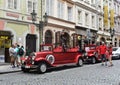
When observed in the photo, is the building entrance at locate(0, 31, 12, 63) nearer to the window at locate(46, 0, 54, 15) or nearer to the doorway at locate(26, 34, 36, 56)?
the doorway at locate(26, 34, 36, 56)

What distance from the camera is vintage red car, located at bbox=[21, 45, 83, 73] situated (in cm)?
1772

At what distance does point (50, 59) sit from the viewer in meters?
18.6

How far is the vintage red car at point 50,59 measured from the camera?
17.7 metres

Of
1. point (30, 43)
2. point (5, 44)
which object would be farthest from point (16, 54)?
point (30, 43)

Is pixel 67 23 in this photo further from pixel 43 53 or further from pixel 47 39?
pixel 43 53

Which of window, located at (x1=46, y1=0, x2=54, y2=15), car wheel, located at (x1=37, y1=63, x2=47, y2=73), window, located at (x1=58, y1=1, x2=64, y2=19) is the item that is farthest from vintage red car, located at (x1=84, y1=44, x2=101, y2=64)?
window, located at (x1=58, y1=1, x2=64, y2=19)

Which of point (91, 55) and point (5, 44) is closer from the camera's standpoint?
point (5, 44)

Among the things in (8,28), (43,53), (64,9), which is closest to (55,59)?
(43,53)

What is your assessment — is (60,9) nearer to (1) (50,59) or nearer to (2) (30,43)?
(2) (30,43)

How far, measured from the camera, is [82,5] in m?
37.6

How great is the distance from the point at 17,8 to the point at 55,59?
750 cm

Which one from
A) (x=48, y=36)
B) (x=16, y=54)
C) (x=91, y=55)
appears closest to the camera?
(x=16, y=54)

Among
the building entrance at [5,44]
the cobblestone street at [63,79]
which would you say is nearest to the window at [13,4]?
the building entrance at [5,44]

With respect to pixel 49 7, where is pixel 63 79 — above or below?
below
